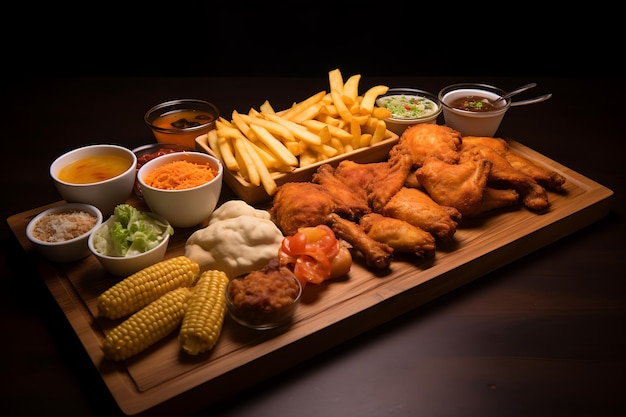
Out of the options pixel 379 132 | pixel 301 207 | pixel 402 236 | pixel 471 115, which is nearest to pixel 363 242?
pixel 402 236

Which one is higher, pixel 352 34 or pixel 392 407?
pixel 352 34

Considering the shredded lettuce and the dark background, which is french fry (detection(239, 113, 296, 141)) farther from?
the dark background

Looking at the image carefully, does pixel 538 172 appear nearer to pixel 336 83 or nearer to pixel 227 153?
pixel 336 83

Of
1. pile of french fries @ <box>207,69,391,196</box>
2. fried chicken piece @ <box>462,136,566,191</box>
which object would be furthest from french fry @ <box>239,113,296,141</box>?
fried chicken piece @ <box>462,136,566,191</box>

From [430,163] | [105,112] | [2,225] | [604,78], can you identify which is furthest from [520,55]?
[2,225]

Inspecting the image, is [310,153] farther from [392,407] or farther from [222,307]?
[392,407]

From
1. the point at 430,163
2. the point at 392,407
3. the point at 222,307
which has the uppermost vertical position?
the point at 430,163

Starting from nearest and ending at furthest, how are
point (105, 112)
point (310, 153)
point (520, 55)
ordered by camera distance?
point (310, 153)
point (105, 112)
point (520, 55)
